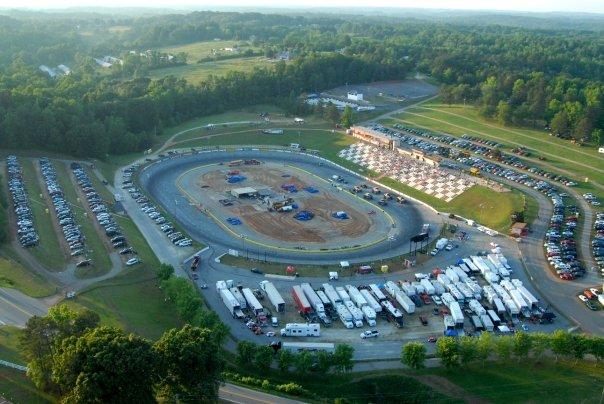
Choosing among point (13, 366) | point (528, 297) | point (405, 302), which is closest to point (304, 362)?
point (405, 302)

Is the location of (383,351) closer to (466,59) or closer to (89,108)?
(89,108)

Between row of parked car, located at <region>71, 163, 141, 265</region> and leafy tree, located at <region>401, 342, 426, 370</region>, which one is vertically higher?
leafy tree, located at <region>401, 342, 426, 370</region>

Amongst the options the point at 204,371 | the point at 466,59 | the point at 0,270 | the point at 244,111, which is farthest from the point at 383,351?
the point at 466,59

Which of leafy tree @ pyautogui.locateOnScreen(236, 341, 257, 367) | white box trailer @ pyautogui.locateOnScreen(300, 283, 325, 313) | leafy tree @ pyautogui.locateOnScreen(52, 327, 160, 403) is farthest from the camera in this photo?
white box trailer @ pyautogui.locateOnScreen(300, 283, 325, 313)

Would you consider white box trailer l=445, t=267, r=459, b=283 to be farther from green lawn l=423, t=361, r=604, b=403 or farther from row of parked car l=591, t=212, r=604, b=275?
row of parked car l=591, t=212, r=604, b=275

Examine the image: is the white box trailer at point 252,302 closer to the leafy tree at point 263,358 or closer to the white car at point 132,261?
the leafy tree at point 263,358

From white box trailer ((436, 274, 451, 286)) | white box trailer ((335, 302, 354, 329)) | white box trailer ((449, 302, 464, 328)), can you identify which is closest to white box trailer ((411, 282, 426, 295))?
white box trailer ((436, 274, 451, 286))

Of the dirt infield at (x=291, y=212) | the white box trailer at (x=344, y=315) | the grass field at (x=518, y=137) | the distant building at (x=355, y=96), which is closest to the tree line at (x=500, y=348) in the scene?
the white box trailer at (x=344, y=315)

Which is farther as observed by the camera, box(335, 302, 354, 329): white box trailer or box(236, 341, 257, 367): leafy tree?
box(335, 302, 354, 329): white box trailer
